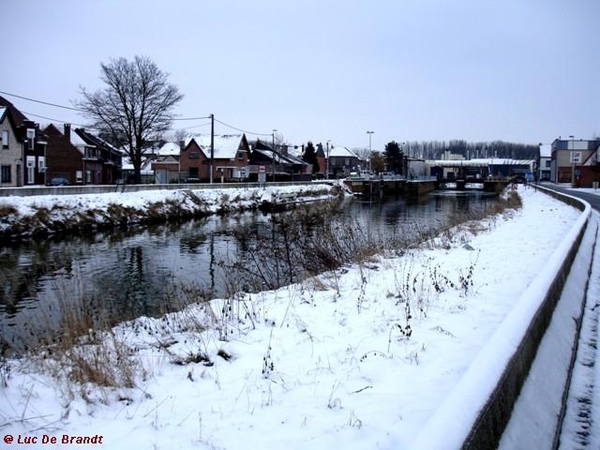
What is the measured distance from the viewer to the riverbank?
2592 centimetres

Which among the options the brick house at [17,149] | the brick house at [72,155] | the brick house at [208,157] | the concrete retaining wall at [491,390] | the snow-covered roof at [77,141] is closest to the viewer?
the concrete retaining wall at [491,390]

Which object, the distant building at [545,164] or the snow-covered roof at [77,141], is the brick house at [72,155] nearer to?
the snow-covered roof at [77,141]

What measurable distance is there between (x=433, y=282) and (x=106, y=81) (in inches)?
2080

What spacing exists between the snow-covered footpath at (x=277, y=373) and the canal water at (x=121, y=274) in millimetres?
1527

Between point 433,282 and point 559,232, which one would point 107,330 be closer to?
point 433,282

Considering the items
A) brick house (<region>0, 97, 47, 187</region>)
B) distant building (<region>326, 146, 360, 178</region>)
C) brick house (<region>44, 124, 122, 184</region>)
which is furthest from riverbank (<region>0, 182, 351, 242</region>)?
distant building (<region>326, 146, 360, 178</region>)

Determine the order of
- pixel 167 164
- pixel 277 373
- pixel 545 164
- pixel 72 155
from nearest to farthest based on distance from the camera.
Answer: pixel 277 373
pixel 72 155
pixel 167 164
pixel 545 164

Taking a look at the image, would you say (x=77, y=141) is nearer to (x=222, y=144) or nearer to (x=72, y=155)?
(x=72, y=155)

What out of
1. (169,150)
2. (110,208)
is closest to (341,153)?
(169,150)

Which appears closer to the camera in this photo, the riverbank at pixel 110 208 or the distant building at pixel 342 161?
the riverbank at pixel 110 208

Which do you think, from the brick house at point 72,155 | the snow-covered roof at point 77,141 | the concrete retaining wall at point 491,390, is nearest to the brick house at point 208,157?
the brick house at point 72,155

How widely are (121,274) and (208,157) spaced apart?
2533 inches

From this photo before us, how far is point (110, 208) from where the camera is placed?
1242 inches

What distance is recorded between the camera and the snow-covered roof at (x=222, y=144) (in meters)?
79.1
